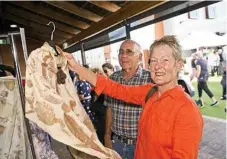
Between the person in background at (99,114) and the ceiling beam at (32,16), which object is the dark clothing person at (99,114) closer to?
the person in background at (99,114)

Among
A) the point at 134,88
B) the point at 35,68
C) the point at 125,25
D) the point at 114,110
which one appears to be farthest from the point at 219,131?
the point at 35,68

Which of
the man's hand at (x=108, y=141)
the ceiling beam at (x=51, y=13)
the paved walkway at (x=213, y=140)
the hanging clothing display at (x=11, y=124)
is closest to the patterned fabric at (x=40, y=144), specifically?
the hanging clothing display at (x=11, y=124)

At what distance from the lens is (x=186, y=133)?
0.95 m

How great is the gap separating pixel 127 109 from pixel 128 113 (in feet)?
0.10

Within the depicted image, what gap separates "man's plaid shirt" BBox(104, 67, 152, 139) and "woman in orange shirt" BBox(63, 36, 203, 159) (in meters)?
0.66

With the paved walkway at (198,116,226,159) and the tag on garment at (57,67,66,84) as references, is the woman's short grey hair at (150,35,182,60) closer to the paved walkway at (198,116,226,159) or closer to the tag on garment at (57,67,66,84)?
the tag on garment at (57,67,66,84)

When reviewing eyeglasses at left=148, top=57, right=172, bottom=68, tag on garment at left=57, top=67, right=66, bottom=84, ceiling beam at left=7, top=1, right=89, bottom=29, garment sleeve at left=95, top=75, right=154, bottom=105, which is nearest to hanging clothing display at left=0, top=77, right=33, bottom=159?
tag on garment at left=57, top=67, right=66, bottom=84

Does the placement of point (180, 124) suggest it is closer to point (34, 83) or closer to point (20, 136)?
point (34, 83)

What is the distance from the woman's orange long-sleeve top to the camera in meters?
0.95

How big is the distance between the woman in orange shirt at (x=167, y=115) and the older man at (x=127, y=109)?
0.67m

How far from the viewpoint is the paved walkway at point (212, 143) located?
3.45m

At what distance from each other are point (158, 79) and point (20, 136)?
2.26 feet

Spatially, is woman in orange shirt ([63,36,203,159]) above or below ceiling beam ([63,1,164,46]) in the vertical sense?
below

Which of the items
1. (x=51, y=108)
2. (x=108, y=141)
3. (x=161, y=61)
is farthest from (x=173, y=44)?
→ (x=108, y=141)
